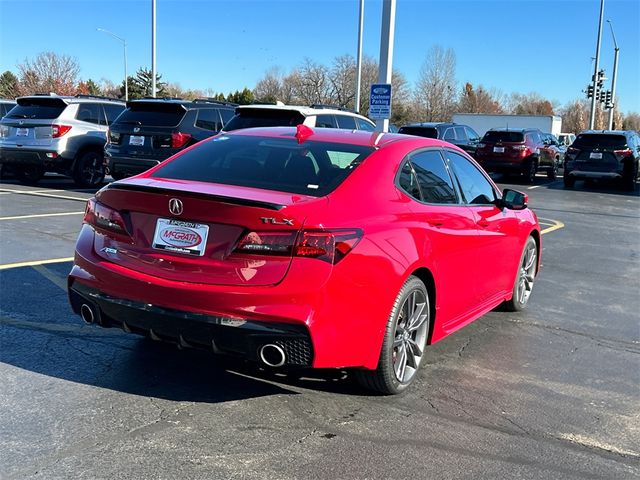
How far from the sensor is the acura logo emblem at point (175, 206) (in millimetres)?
3494

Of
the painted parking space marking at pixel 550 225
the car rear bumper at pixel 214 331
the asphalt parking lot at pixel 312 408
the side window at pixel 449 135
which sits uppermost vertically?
the side window at pixel 449 135

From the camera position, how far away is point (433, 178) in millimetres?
4570

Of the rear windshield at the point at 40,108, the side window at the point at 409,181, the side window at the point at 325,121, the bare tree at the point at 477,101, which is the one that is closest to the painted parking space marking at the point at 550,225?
the side window at the point at 325,121

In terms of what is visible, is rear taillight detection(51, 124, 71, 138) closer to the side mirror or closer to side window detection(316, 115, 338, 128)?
side window detection(316, 115, 338, 128)

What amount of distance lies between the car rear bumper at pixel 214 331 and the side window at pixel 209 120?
9088 millimetres

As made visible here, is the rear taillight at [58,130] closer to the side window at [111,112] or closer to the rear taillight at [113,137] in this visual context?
the side window at [111,112]

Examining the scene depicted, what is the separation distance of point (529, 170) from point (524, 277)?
1589 centimetres

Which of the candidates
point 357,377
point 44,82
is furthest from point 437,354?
point 44,82

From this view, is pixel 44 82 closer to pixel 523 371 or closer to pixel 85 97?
pixel 85 97

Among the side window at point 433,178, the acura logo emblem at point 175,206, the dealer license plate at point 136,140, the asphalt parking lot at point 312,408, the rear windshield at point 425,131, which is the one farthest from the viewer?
the rear windshield at point 425,131

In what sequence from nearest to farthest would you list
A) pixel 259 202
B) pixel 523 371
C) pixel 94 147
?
pixel 259 202 → pixel 523 371 → pixel 94 147

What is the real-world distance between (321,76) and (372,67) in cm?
502

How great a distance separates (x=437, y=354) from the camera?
483 cm

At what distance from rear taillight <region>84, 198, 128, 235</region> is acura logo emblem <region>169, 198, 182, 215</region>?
0.37m
